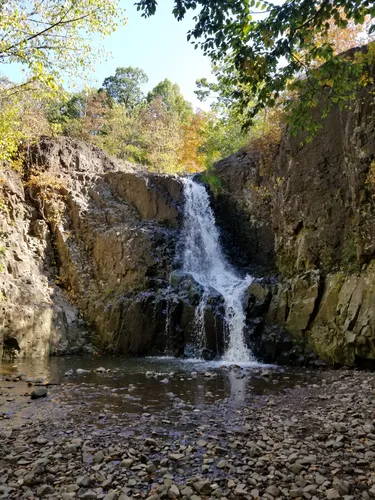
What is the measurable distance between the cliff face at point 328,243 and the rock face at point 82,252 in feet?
16.1

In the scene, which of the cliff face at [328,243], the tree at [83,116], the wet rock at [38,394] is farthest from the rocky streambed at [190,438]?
the tree at [83,116]

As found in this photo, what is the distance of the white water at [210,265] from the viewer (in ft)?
44.9

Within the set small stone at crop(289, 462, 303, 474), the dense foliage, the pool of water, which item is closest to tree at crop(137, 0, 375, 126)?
small stone at crop(289, 462, 303, 474)

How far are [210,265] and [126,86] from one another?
35.0 meters

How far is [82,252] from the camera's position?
17.4 metres

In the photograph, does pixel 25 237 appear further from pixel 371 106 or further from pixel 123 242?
pixel 371 106

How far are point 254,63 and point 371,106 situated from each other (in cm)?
867

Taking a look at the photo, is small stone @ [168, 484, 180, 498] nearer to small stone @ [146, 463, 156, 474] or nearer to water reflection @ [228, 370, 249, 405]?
small stone @ [146, 463, 156, 474]

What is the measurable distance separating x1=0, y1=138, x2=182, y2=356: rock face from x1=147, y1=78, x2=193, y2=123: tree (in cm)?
2671

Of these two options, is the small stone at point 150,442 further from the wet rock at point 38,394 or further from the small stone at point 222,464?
the wet rock at point 38,394

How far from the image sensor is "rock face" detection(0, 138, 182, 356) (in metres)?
14.3

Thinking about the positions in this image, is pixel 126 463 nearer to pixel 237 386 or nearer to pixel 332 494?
pixel 332 494

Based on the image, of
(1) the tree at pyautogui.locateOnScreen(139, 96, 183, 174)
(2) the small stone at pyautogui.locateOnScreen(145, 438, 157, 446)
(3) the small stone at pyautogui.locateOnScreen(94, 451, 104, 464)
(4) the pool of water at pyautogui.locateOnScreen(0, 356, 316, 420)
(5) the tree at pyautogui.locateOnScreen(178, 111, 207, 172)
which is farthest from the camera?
(5) the tree at pyautogui.locateOnScreen(178, 111, 207, 172)

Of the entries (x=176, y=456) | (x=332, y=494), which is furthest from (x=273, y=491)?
(x=176, y=456)
